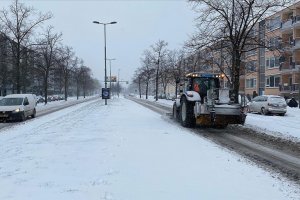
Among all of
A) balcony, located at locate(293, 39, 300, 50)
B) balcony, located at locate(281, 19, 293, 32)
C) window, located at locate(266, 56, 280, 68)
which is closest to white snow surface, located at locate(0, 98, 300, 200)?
balcony, located at locate(293, 39, 300, 50)

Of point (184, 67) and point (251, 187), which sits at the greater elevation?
point (184, 67)

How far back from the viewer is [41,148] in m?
12.3

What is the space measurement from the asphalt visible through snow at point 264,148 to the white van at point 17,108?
40.8ft

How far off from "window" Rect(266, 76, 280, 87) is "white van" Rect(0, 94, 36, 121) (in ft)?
142

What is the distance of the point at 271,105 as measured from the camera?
107 ft

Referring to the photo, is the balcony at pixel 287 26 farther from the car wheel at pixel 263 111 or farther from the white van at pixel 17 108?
the white van at pixel 17 108

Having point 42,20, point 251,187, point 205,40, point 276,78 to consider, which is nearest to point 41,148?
point 251,187

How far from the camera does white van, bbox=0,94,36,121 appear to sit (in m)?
27.3

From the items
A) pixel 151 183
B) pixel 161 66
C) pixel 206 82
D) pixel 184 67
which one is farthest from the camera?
pixel 161 66

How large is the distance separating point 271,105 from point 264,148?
748 inches

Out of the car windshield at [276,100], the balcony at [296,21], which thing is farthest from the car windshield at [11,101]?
the balcony at [296,21]

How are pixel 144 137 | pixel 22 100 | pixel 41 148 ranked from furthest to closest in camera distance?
pixel 22 100, pixel 144 137, pixel 41 148

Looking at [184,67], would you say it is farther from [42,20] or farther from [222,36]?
[222,36]

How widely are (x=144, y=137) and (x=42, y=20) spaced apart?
110ft
